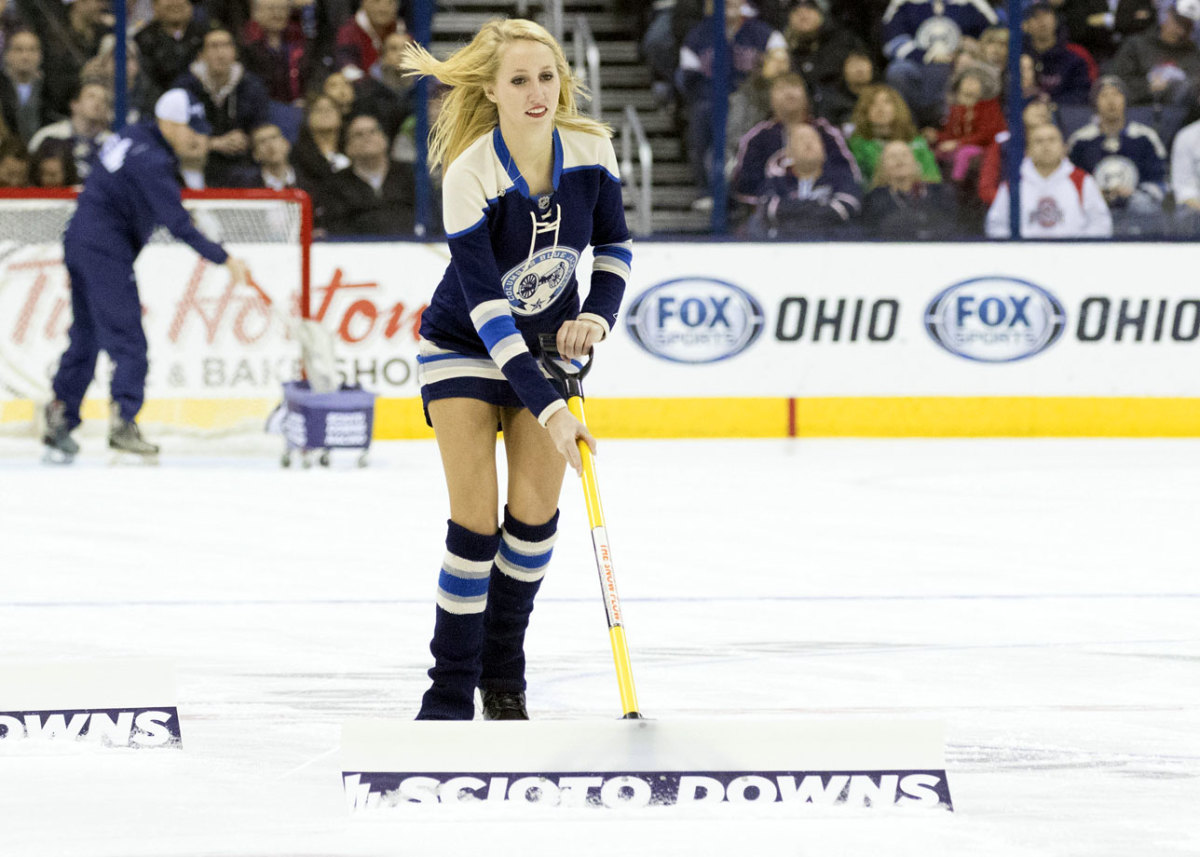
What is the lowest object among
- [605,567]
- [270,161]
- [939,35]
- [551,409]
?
[605,567]

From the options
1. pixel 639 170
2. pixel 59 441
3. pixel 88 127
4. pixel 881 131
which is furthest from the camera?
pixel 639 170

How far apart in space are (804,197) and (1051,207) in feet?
4.28

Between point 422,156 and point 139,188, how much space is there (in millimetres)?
1877

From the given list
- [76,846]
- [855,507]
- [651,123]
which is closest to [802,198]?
[651,123]

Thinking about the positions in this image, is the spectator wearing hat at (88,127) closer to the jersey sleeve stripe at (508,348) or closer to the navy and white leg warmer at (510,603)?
the navy and white leg warmer at (510,603)

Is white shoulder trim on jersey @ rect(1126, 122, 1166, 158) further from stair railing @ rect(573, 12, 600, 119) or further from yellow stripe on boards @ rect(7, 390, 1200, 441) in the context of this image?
stair railing @ rect(573, 12, 600, 119)

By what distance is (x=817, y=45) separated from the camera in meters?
9.98

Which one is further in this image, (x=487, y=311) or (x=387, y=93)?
(x=387, y=93)

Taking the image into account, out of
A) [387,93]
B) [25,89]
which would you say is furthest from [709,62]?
[25,89]

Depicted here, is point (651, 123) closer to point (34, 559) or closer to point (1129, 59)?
point (1129, 59)

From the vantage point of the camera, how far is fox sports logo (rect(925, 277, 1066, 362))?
9703mm

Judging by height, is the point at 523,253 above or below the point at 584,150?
below

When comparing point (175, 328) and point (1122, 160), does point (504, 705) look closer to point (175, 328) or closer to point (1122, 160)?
point (175, 328)

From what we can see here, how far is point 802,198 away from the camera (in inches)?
382
